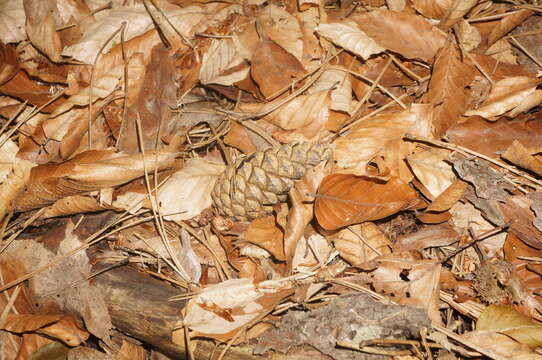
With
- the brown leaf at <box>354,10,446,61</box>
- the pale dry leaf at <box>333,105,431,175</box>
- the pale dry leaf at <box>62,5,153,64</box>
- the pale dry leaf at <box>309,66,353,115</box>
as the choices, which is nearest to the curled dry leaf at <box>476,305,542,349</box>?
the pale dry leaf at <box>333,105,431,175</box>

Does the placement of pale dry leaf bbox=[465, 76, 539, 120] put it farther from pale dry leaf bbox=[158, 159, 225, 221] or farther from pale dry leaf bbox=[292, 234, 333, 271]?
pale dry leaf bbox=[158, 159, 225, 221]

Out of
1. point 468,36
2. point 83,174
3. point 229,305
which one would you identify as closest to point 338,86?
point 468,36

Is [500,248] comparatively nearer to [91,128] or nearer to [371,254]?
[371,254]

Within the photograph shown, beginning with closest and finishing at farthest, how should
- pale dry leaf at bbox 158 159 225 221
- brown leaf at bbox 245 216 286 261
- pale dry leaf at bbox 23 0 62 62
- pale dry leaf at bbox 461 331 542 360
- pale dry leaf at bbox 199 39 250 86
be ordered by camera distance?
pale dry leaf at bbox 461 331 542 360
brown leaf at bbox 245 216 286 261
pale dry leaf at bbox 158 159 225 221
pale dry leaf at bbox 199 39 250 86
pale dry leaf at bbox 23 0 62 62

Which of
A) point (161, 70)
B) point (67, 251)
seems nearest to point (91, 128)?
point (161, 70)

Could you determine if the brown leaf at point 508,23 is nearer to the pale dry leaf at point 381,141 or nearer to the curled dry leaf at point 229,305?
the pale dry leaf at point 381,141

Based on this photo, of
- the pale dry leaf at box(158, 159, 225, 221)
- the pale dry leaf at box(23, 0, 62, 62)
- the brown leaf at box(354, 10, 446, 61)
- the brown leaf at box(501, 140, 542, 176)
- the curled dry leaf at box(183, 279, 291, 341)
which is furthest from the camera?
the pale dry leaf at box(23, 0, 62, 62)
